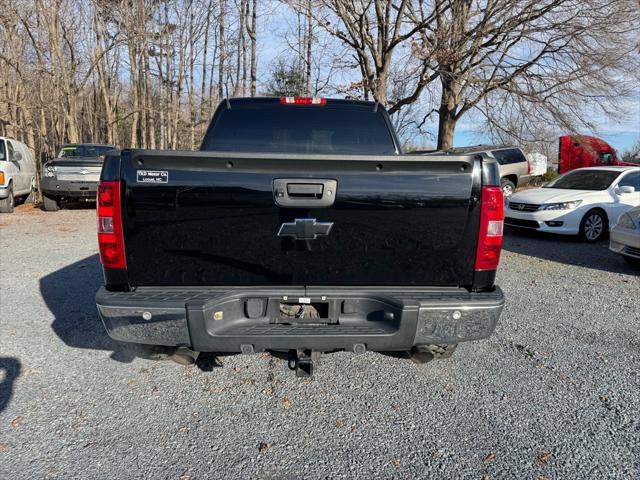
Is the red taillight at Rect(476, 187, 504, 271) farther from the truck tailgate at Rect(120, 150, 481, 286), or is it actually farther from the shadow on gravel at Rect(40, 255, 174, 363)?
the shadow on gravel at Rect(40, 255, 174, 363)

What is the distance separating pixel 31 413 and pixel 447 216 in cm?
282

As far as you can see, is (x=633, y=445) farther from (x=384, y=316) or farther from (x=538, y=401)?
(x=384, y=316)

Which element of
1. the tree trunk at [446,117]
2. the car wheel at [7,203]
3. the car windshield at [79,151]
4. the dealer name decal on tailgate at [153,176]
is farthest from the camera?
the tree trunk at [446,117]

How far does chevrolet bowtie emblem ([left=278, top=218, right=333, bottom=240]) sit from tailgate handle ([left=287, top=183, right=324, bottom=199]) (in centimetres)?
14

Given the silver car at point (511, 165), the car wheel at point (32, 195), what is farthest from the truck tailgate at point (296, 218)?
the silver car at point (511, 165)

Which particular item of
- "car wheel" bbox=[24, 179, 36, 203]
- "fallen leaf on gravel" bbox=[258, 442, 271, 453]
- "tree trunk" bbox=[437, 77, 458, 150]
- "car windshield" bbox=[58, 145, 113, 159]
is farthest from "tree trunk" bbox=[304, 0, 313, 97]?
"fallen leaf on gravel" bbox=[258, 442, 271, 453]

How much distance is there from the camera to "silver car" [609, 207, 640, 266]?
639cm

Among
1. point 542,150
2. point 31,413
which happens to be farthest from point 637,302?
point 542,150

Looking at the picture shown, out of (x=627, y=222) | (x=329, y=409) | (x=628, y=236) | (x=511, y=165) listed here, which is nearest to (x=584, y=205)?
(x=627, y=222)

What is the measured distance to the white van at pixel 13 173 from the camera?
1173cm

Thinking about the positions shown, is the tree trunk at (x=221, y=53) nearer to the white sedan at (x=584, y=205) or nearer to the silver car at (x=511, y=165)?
the silver car at (x=511, y=165)

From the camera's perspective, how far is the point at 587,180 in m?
9.62

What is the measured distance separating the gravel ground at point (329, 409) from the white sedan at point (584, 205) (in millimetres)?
4692

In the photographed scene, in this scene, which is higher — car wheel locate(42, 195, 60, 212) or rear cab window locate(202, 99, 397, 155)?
rear cab window locate(202, 99, 397, 155)
